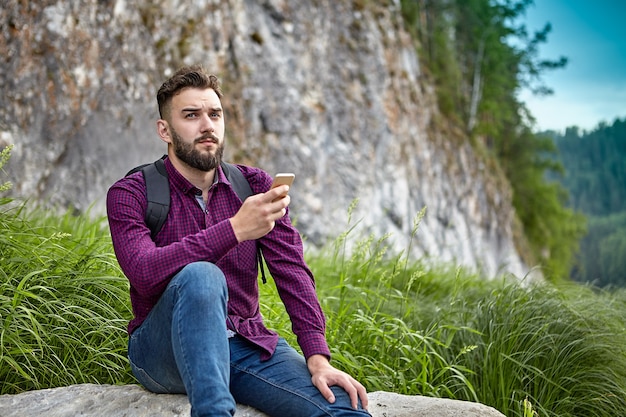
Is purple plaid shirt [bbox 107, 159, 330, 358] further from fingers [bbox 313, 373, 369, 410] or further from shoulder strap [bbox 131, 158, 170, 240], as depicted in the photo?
fingers [bbox 313, 373, 369, 410]

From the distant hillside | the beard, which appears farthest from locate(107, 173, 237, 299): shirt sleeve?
the distant hillside

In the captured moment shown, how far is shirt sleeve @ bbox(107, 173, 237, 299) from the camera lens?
7.34ft

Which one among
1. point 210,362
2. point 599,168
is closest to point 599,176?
point 599,168

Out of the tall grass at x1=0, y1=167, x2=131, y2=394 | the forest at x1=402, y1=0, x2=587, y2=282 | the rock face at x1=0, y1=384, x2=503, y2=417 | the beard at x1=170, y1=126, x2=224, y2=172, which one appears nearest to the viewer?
the rock face at x1=0, y1=384, x2=503, y2=417

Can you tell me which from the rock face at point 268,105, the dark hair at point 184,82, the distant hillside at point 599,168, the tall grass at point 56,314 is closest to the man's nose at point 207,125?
the dark hair at point 184,82

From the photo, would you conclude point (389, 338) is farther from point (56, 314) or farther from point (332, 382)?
point (56, 314)

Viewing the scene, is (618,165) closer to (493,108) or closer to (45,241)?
(493,108)

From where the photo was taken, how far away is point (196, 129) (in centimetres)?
260

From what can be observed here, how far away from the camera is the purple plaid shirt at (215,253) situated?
2244mm

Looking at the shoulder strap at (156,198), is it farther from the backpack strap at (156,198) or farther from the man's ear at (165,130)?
the man's ear at (165,130)

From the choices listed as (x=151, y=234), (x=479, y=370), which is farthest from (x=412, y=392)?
(x=151, y=234)

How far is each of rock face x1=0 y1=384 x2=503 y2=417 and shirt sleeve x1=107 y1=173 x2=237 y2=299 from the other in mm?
436

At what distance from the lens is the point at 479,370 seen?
3482 mm

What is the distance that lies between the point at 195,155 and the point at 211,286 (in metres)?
0.65
